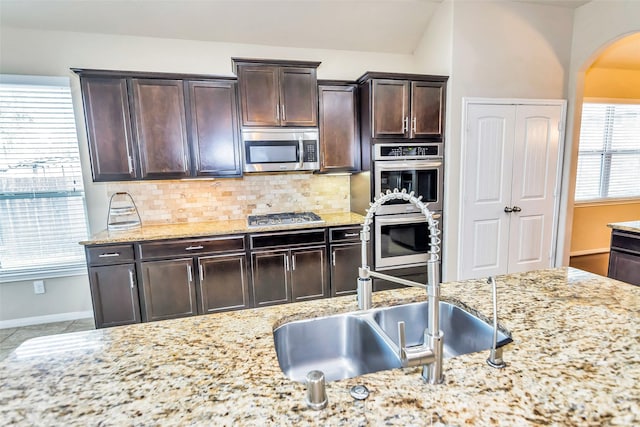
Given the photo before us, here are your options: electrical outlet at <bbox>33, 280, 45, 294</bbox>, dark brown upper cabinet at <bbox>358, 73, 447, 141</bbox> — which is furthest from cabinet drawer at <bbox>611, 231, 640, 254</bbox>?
electrical outlet at <bbox>33, 280, 45, 294</bbox>

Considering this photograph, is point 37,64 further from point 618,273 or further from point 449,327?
point 618,273

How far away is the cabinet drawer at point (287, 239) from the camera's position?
9.83ft

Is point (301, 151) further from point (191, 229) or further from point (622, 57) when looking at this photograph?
point (622, 57)

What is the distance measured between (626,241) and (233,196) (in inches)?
139

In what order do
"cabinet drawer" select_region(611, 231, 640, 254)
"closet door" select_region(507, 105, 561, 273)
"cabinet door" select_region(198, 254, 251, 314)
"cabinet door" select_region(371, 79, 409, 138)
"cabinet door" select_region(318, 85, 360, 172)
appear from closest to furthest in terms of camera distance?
"cabinet drawer" select_region(611, 231, 640, 254), "cabinet door" select_region(198, 254, 251, 314), "cabinet door" select_region(371, 79, 409, 138), "cabinet door" select_region(318, 85, 360, 172), "closet door" select_region(507, 105, 561, 273)

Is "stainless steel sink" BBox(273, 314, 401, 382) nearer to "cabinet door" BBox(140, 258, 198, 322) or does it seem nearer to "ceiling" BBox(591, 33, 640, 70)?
"cabinet door" BBox(140, 258, 198, 322)

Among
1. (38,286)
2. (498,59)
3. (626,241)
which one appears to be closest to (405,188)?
(498,59)

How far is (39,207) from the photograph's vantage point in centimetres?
318

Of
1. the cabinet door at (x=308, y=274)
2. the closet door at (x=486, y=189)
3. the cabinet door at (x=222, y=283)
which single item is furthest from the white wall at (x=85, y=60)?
the cabinet door at (x=308, y=274)

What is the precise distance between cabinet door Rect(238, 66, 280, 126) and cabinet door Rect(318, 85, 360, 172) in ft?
1.55

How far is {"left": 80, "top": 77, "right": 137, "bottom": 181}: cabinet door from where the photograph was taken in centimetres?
279

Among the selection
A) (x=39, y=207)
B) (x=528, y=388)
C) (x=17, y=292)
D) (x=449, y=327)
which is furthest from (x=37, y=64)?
(x=528, y=388)

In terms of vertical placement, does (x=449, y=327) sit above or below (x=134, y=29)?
below

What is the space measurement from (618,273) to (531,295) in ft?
6.40
